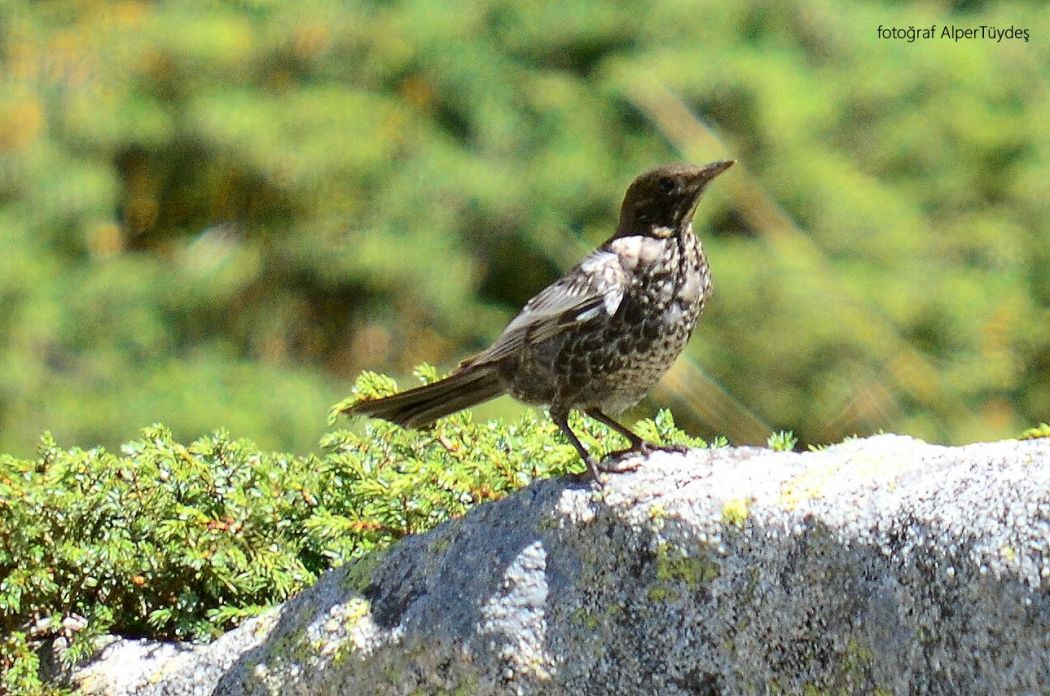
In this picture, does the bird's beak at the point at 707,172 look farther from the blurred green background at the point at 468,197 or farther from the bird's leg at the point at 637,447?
the blurred green background at the point at 468,197

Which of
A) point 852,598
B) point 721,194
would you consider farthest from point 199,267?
point 852,598

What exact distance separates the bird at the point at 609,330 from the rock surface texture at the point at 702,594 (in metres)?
0.37

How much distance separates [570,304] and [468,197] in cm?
387

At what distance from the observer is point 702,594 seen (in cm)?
308

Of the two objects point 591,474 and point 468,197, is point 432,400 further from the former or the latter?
point 468,197

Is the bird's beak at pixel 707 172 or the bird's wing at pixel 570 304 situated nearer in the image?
the bird's wing at pixel 570 304

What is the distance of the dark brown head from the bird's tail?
0.60 meters

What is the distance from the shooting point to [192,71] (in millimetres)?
8102

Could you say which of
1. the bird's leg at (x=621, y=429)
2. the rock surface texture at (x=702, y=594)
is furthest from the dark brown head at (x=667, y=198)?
the rock surface texture at (x=702, y=594)

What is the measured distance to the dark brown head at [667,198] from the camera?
413 cm

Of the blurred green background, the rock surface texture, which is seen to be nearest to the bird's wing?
the rock surface texture

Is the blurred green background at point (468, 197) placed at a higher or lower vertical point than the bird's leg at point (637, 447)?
higher

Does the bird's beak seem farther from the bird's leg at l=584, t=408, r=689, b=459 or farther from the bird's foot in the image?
the bird's foot

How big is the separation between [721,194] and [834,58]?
1.44 meters
